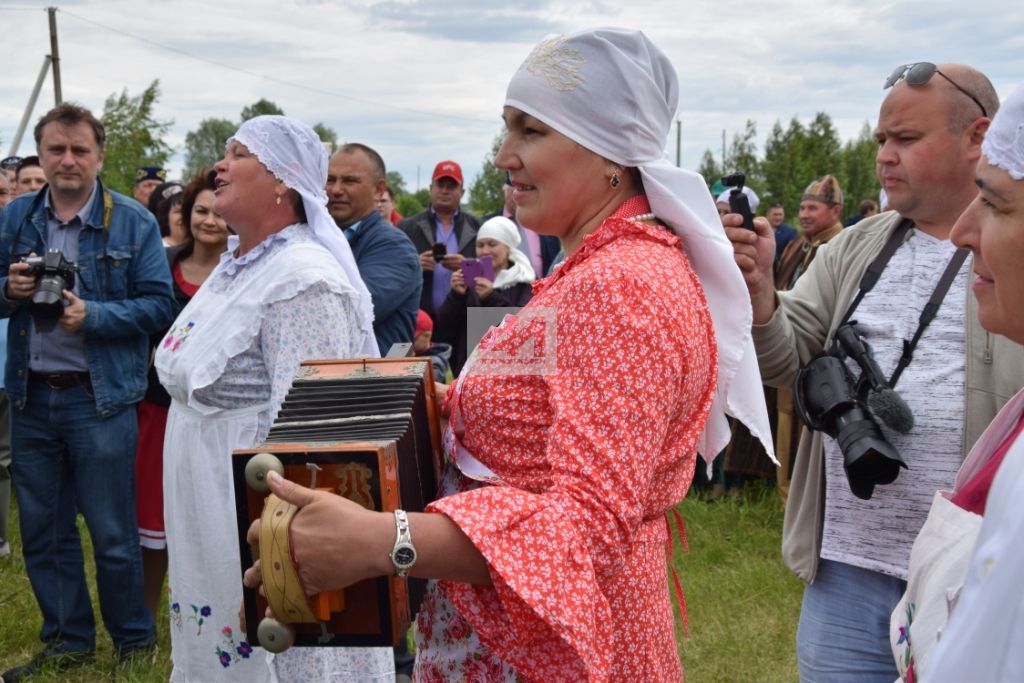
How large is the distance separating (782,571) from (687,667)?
54.1 inches

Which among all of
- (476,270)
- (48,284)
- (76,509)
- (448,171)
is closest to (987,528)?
(48,284)

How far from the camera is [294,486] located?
1.60m

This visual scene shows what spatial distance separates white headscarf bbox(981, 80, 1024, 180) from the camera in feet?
4.80

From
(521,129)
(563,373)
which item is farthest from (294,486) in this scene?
(521,129)

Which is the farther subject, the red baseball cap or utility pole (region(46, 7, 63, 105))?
utility pole (region(46, 7, 63, 105))

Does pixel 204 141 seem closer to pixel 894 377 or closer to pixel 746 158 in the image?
pixel 746 158

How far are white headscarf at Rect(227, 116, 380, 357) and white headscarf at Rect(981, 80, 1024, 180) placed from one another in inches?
92.4

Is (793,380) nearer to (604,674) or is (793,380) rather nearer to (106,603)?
(604,674)

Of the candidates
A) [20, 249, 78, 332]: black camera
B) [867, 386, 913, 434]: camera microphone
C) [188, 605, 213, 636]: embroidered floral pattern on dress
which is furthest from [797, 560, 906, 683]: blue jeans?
[20, 249, 78, 332]: black camera

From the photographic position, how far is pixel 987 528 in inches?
42.1

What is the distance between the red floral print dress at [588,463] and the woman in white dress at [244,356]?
1.31m

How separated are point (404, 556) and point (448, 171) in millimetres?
7280

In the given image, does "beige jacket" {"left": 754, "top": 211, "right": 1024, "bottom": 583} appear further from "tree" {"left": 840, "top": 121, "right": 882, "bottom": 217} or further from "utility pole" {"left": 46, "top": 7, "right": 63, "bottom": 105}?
"tree" {"left": 840, "top": 121, "right": 882, "bottom": 217}

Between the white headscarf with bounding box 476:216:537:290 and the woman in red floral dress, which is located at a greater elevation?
the woman in red floral dress
